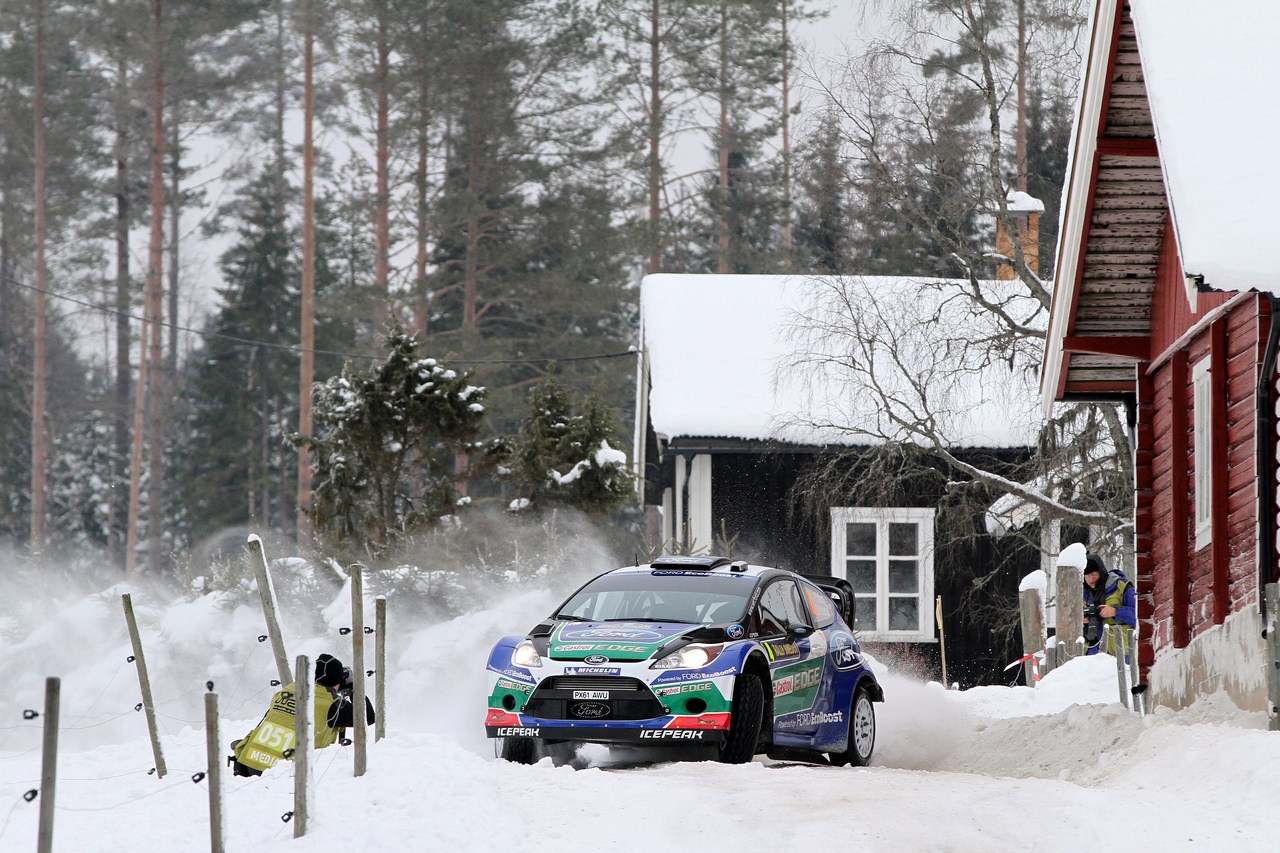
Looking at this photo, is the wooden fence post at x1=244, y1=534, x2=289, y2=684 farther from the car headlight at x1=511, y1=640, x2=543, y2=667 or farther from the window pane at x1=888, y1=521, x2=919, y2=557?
the window pane at x1=888, y1=521, x2=919, y2=557

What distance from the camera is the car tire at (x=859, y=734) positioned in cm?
1342

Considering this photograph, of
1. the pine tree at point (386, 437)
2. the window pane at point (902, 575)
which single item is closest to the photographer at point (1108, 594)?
the window pane at point (902, 575)

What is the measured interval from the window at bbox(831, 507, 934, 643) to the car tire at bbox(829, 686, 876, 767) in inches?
386

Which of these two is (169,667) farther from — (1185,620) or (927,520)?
(1185,620)

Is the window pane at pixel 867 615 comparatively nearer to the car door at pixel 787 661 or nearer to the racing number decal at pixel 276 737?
the car door at pixel 787 661

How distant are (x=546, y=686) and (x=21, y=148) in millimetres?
34792

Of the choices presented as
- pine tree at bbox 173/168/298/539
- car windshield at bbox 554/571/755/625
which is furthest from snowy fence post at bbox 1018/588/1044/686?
pine tree at bbox 173/168/298/539

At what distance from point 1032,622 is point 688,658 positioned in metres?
10.3

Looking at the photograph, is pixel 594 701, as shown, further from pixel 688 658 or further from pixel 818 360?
pixel 818 360

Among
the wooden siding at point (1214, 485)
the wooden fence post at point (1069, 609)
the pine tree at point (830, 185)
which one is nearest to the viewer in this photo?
the wooden siding at point (1214, 485)

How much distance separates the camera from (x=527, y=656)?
11898 mm

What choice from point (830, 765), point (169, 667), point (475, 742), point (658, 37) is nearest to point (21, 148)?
point (658, 37)

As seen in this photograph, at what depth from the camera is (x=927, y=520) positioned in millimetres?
24078

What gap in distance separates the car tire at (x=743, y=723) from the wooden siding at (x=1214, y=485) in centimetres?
324
